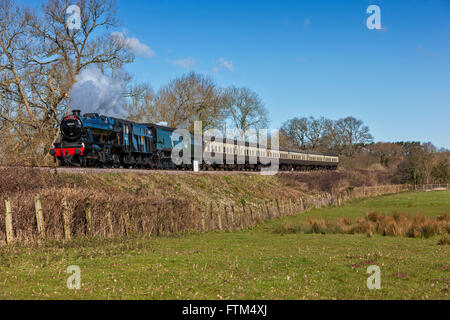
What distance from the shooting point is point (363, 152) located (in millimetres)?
125500

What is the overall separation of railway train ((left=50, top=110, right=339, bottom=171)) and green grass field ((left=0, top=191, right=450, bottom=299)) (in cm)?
1137

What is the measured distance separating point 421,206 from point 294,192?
47.3ft

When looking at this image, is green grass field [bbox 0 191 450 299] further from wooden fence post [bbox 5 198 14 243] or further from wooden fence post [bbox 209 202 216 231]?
wooden fence post [bbox 209 202 216 231]

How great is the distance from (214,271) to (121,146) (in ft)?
69.0

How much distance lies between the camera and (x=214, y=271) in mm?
11172

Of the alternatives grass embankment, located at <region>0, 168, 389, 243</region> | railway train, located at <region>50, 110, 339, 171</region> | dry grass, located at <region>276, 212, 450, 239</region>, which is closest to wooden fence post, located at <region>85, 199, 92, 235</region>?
grass embankment, located at <region>0, 168, 389, 243</region>

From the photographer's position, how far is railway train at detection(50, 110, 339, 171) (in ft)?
85.3

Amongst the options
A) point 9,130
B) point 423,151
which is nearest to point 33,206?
point 9,130

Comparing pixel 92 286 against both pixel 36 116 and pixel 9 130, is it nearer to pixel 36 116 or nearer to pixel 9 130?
pixel 9 130

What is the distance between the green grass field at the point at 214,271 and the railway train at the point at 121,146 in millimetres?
11375

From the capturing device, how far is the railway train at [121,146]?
2600 centimetres

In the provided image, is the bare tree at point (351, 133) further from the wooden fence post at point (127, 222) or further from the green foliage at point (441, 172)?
the wooden fence post at point (127, 222)
